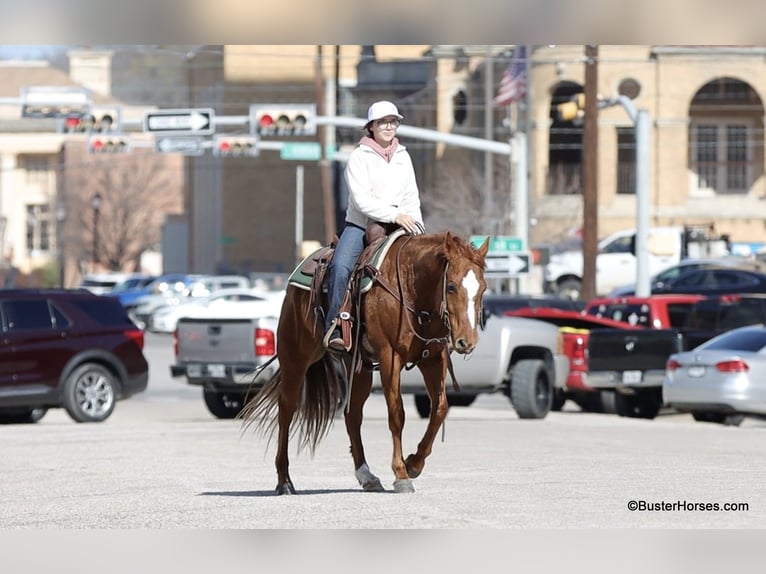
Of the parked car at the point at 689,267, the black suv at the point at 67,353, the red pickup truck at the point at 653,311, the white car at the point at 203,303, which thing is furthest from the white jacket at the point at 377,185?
the parked car at the point at 689,267

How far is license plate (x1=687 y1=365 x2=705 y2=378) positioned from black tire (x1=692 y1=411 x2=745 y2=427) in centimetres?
94

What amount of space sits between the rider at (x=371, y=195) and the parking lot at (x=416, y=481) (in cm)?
146

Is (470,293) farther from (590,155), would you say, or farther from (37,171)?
(37,171)

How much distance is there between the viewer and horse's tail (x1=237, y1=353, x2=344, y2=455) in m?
14.0

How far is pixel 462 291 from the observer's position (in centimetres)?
1255

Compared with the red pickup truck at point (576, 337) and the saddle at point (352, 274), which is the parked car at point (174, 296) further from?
the saddle at point (352, 274)

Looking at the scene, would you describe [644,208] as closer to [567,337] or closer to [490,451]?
[567,337]

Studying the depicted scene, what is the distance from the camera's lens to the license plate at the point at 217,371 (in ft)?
87.8

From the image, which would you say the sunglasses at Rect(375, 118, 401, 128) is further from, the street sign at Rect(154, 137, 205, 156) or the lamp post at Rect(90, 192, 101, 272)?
the lamp post at Rect(90, 192, 101, 272)

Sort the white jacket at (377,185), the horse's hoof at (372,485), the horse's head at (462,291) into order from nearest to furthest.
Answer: the horse's head at (462,291) < the white jacket at (377,185) < the horse's hoof at (372,485)

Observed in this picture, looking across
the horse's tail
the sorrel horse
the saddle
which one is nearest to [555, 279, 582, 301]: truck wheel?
the horse's tail

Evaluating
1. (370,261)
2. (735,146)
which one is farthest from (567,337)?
(735,146)

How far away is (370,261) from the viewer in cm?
1312

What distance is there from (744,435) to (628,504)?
10.3 m
